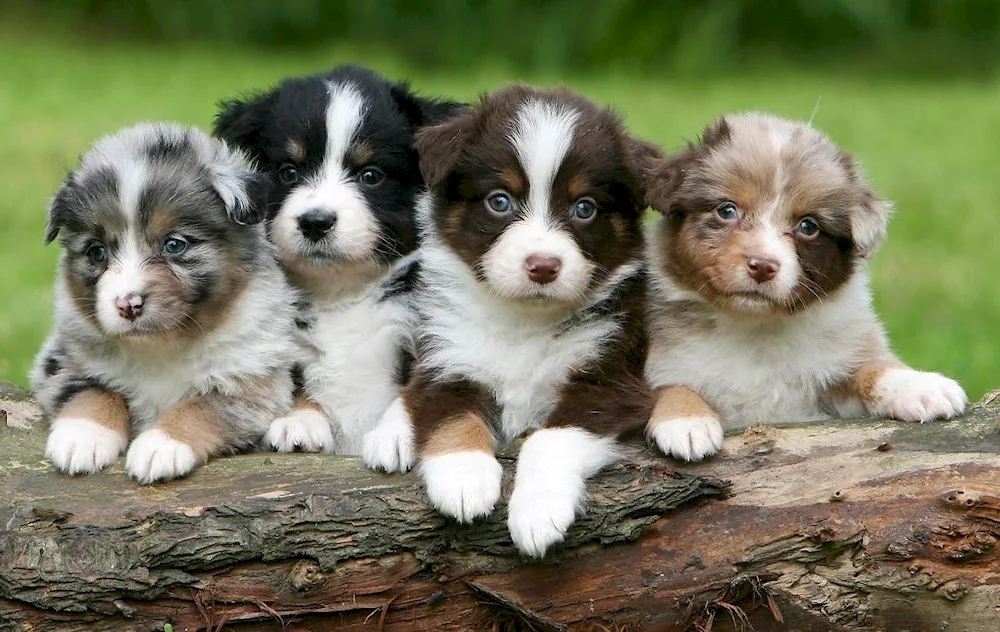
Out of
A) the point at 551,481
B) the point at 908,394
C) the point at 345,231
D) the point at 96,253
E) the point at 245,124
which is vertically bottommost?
the point at 551,481

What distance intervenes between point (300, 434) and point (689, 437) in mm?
1729

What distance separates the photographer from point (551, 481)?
4.54 meters

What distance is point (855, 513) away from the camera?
4.51 meters

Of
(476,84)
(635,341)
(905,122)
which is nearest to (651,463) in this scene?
(635,341)

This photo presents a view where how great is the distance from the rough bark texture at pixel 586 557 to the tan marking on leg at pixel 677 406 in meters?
0.26

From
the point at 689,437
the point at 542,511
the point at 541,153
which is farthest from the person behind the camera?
the point at 541,153

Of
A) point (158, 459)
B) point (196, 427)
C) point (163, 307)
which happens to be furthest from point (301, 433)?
point (163, 307)

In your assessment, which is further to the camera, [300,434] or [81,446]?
[300,434]

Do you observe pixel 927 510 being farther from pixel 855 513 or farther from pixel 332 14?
pixel 332 14

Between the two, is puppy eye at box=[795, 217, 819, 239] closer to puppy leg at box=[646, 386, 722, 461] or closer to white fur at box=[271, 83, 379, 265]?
puppy leg at box=[646, 386, 722, 461]

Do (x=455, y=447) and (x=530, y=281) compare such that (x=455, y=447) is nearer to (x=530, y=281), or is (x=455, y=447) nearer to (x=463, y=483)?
(x=463, y=483)

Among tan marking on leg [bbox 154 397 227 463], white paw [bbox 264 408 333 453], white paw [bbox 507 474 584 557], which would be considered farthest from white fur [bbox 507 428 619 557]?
tan marking on leg [bbox 154 397 227 463]

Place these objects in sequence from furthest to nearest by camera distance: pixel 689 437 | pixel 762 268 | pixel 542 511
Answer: pixel 762 268 → pixel 689 437 → pixel 542 511

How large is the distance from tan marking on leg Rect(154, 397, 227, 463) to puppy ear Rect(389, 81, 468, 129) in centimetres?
172
